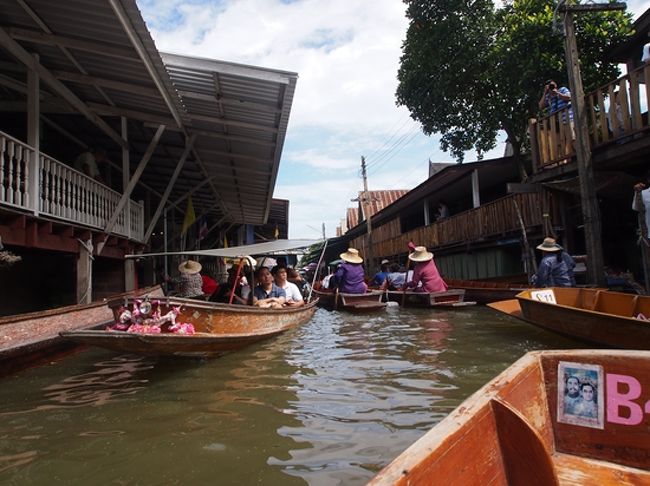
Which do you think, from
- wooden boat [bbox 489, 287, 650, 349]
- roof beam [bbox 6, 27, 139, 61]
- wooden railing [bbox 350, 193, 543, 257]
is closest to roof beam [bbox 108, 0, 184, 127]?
roof beam [bbox 6, 27, 139, 61]

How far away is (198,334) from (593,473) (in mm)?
3788

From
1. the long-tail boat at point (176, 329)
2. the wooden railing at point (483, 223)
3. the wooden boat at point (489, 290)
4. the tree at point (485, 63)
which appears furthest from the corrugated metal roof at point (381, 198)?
the long-tail boat at point (176, 329)

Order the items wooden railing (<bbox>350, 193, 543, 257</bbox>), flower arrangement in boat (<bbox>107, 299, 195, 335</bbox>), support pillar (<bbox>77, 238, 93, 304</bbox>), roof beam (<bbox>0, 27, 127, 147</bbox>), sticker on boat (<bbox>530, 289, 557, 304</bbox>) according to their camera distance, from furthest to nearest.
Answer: wooden railing (<bbox>350, 193, 543, 257</bbox>) < support pillar (<bbox>77, 238, 93, 304</bbox>) < sticker on boat (<bbox>530, 289, 557, 304</bbox>) < roof beam (<bbox>0, 27, 127, 147</bbox>) < flower arrangement in boat (<bbox>107, 299, 195, 335</bbox>)

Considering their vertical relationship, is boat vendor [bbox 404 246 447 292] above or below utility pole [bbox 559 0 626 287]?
below

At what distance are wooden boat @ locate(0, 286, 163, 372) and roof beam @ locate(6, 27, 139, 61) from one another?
10.8 feet

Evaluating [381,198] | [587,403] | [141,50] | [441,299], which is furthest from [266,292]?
[381,198]

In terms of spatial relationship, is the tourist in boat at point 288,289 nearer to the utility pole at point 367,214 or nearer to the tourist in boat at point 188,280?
the tourist in boat at point 188,280

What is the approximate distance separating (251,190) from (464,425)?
41.8 feet

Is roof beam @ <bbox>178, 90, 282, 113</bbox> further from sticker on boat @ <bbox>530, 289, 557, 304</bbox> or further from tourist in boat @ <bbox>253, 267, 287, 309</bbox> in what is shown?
sticker on boat @ <bbox>530, 289, 557, 304</bbox>

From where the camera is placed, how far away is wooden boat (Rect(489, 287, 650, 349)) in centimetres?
454

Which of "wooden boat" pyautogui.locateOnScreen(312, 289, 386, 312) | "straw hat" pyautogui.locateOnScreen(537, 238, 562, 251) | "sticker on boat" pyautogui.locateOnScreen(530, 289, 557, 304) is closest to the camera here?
"sticker on boat" pyautogui.locateOnScreen(530, 289, 557, 304)

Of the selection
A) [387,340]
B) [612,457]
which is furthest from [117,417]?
[387,340]

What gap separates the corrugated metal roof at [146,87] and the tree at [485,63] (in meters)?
8.94

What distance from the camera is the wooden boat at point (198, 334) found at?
442 centimetres
